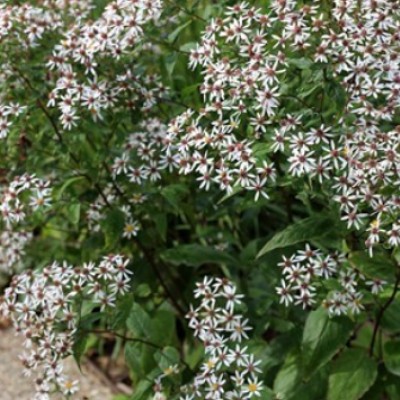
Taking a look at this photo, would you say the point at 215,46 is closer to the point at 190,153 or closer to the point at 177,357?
the point at 190,153

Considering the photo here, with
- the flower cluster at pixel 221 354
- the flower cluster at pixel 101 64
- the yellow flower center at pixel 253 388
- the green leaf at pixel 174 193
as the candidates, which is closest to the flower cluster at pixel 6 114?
the flower cluster at pixel 101 64

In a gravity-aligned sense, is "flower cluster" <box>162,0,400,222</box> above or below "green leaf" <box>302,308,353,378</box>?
above

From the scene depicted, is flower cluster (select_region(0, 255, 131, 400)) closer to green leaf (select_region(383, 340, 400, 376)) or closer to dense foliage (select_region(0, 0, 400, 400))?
dense foliage (select_region(0, 0, 400, 400))

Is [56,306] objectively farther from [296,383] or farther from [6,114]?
[296,383]

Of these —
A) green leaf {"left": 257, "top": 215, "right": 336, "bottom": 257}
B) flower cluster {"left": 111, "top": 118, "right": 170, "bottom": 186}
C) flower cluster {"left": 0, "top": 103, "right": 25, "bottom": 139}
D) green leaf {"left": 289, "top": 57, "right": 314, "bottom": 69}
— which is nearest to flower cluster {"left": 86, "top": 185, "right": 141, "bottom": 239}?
flower cluster {"left": 111, "top": 118, "right": 170, "bottom": 186}

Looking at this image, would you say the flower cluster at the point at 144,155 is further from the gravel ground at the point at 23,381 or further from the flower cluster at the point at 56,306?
the gravel ground at the point at 23,381

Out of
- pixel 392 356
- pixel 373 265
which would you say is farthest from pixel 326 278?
pixel 392 356

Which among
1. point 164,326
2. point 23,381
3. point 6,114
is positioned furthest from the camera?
point 23,381
